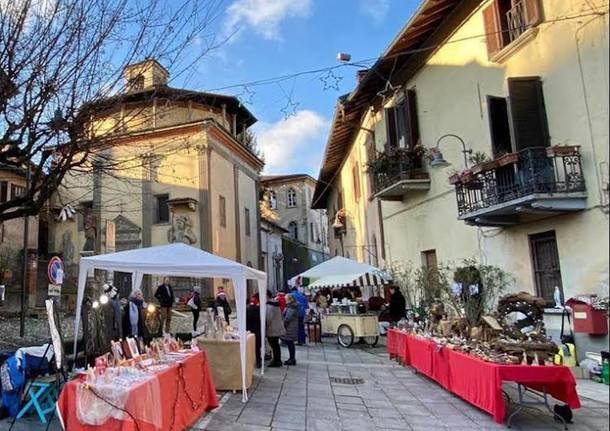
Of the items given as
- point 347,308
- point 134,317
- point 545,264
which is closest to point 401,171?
point 347,308

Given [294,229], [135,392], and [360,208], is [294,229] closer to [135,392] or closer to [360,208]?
[360,208]

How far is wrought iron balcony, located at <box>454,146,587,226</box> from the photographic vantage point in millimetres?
7953

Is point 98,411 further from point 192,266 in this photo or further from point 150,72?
point 150,72

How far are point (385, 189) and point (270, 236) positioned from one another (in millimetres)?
21346

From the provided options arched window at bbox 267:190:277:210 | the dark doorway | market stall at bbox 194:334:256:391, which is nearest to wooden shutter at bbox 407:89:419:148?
the dark doorway

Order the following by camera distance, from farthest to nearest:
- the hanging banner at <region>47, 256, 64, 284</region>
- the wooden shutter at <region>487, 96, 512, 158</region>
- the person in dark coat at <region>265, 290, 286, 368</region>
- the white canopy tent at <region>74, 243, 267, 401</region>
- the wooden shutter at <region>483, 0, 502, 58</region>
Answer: the person in dark coat at <region>265, 290, 286, 368</region>, the wooden shutter at <region>483, 0, 502, 58</region>, the wooden shutter at <region>487, 96, 512, 158</region>, the hanging banner at <region>47, 256, 64, 284</region>, the white canopy tent at <region>74, 243, 267, 401</region>

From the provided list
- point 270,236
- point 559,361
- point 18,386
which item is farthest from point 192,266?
point 270,236

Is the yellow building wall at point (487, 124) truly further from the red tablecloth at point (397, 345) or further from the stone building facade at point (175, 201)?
the stone building facade at point (175, 201)

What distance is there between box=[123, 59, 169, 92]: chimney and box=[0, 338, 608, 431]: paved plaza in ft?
16.4

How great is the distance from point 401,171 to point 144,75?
7.51 meters

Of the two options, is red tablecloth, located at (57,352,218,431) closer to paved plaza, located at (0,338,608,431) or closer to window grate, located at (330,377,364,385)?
paved plaza, located at (0,338,608,431)

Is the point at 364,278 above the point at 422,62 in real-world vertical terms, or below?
below

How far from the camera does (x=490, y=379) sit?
18.9 feet

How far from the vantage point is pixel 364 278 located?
48.1 feet
